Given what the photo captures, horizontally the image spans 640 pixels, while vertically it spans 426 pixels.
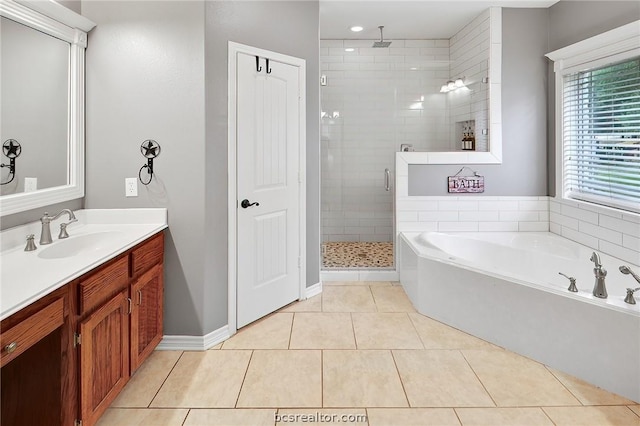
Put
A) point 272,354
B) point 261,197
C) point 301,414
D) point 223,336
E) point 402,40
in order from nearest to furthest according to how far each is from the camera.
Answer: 1. point 301,414
2. point 272,354
3. point 223,336
4. point 261,197
5. point 402,40

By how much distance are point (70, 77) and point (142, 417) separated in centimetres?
204

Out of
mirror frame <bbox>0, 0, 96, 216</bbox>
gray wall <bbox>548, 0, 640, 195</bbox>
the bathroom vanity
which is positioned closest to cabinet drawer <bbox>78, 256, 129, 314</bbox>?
the bathroom vanity

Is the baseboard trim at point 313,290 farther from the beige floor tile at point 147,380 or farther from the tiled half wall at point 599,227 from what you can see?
the tiled half wall at point 599,227

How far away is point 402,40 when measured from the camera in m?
5.09

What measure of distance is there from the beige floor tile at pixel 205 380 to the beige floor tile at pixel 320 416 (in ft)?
1.05

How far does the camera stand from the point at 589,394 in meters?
2.27

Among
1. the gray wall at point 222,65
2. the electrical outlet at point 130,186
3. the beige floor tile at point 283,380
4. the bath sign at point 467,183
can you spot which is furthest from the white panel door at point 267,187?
the bath sign at point 467,183

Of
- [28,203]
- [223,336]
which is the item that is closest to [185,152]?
[28,203]

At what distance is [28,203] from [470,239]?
3518 millimetres

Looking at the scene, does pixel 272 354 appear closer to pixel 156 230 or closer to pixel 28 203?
pixel 156 230

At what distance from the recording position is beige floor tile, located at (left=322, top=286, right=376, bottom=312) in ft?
11.7

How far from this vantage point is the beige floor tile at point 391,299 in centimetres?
357

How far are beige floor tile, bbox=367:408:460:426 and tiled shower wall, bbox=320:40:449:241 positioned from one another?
2.95 meters

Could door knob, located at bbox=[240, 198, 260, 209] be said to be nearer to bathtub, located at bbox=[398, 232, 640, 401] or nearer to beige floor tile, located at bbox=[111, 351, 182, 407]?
beige floor tile, located at bbox=[111, 351, 182, 407]
